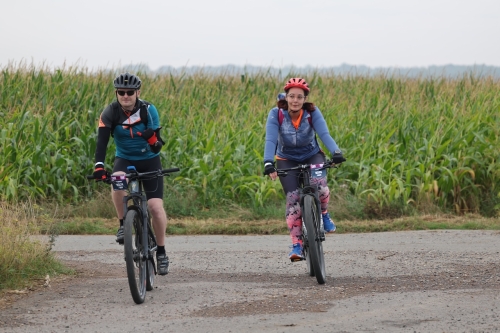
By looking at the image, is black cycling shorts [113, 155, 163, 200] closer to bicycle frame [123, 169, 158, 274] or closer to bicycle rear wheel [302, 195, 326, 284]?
bicycle frame [123, 169, 158, 274]

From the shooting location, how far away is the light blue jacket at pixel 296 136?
958cm

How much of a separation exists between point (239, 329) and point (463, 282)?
3109 mm

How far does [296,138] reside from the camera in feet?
31.7

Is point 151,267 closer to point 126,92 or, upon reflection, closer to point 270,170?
point 270,170

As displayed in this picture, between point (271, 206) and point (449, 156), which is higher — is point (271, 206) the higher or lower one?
the lower one

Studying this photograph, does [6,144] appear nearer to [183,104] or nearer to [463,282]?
[183,104]

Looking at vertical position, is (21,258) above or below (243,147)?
below

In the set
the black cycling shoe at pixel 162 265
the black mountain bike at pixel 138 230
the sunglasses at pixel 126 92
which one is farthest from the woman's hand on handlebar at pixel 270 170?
the sunglasses at pixel 126 92

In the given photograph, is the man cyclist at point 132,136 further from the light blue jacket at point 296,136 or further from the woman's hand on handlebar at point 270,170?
the light blue jacket at point 296,136

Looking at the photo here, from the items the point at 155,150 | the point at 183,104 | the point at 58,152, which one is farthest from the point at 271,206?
the point at 155,150

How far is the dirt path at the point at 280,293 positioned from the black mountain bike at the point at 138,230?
0.61 feet

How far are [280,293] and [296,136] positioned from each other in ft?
6.10

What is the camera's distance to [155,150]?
A: 8.88 meters

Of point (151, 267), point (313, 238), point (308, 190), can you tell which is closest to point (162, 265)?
point (151, 267)
